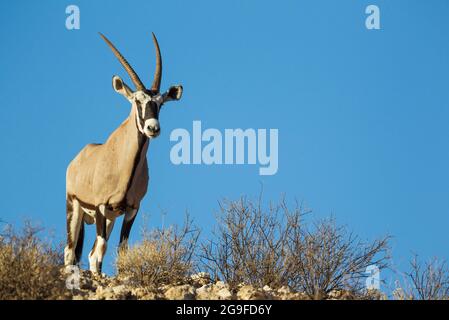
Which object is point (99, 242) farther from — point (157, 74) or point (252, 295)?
point (252, 295)

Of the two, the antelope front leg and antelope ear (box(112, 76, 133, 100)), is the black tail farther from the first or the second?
antelope ear (box(112, 76, 133, 100))

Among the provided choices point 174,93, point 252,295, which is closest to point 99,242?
point 174,93

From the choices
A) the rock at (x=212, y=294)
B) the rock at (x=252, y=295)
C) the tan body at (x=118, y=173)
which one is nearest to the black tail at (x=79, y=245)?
the tan body at (x=118, y=173)

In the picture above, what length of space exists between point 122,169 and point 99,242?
1.08 metres

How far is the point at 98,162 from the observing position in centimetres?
1205

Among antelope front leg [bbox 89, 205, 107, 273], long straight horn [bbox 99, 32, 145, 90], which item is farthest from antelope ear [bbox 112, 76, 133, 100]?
antelope front leg [bbox 89, 205, 107, 273]

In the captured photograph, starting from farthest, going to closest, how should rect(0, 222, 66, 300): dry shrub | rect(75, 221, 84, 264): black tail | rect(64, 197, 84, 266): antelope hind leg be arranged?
rect(75, 221, 84, 264): black tail → rect(64, 197, 84, 266): antelope hind leg → rect(0, 222, 66, 300): dry shrub

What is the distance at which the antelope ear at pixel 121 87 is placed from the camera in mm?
11773

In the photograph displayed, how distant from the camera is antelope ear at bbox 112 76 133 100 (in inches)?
464

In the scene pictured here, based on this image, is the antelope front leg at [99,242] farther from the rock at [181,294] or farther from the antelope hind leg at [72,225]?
the rock at [181,294]
